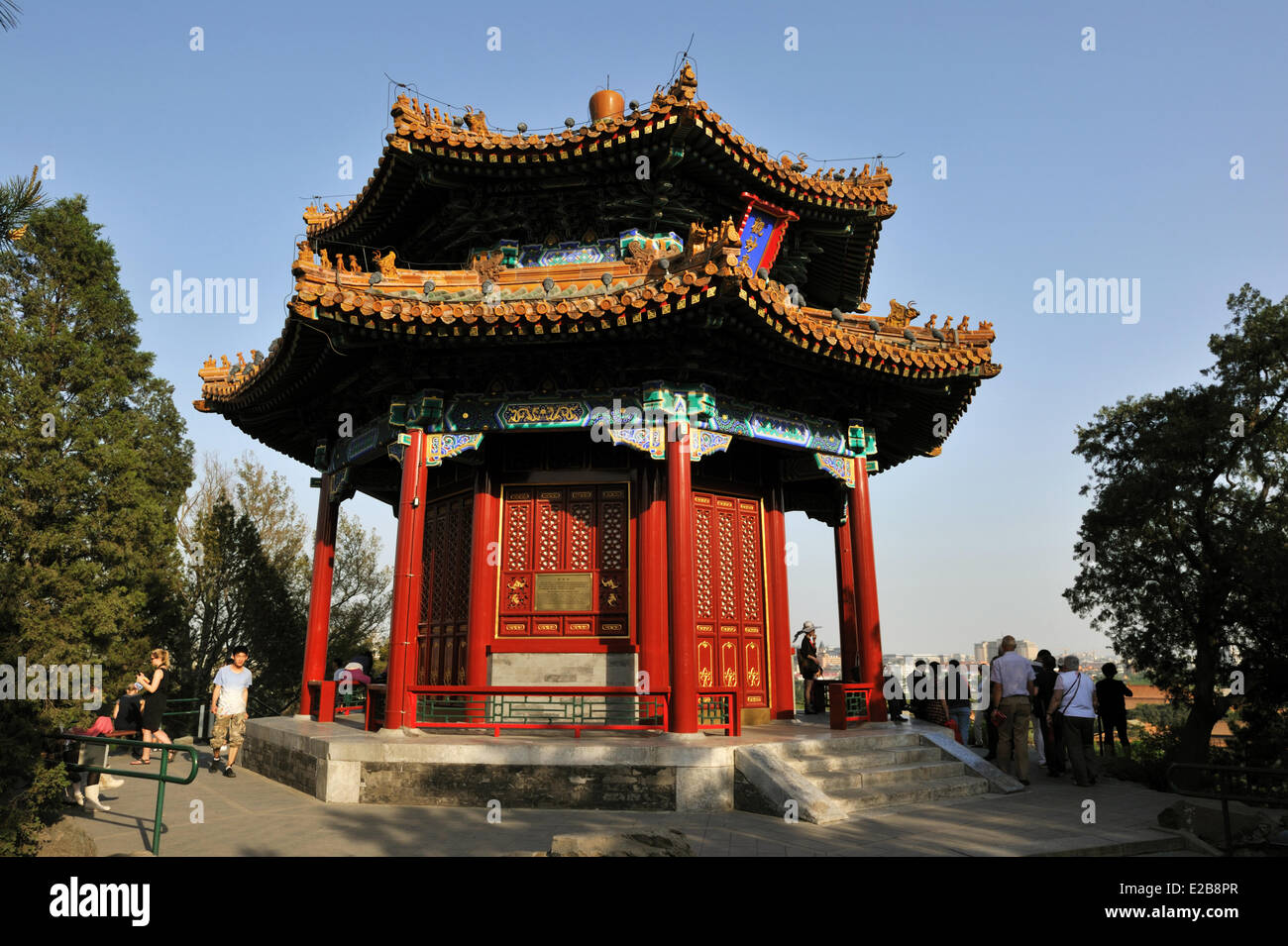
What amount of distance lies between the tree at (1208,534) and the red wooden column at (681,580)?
1310 centimetres

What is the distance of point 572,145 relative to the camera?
36.2 feet

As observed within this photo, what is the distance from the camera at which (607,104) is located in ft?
43.9

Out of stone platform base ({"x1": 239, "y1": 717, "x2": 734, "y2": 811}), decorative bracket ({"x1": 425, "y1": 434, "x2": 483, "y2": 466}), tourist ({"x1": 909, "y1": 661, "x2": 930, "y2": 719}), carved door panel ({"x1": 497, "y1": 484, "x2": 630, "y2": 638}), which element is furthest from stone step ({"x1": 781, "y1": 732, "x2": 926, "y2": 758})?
decorative bracket ({"x1": 425, "y1": 434, "x2": 483, "y2": 466})

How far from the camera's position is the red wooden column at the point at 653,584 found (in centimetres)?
1023

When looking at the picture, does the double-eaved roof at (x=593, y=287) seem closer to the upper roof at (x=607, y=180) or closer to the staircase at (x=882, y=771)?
the upper roof at (x=607, y=180)

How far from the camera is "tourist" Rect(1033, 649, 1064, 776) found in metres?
10.8

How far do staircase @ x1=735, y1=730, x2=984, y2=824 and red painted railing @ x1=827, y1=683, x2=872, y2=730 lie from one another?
0.43 m

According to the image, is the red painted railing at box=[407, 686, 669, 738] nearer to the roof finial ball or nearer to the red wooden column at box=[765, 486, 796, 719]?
the red wooden column at box=[765, 486, 796, 719]

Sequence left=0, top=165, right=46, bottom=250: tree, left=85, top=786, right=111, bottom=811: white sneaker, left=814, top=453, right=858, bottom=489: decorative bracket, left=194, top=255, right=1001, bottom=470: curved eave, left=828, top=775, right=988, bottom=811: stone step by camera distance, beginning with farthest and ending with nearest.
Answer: left=814, top=453, right=858, bottom=489: decorative bracket, left=194, top=255, right=1001, bottom=470: curved eave, left=85, top=786, right=111, bottom=811: white sneaker, left=828, top=775, right=988, bottom=811: stone step, left=0, top=165, right=46, bottom=250: tree

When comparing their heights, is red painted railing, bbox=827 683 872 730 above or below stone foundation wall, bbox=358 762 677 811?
above

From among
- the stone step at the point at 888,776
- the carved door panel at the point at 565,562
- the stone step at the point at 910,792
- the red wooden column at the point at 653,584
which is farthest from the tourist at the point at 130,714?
the stone step at the point at 910,792

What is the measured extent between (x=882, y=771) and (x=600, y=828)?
3546 mm

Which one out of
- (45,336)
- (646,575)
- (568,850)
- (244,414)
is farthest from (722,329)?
(45,336)

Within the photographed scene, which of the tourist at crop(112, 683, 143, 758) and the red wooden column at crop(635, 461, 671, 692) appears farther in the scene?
the tourist at crop(112, 683, 143, 758)
